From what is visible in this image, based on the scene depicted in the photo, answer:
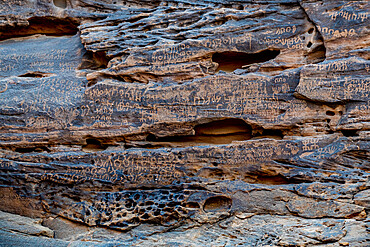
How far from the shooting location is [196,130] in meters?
5.57

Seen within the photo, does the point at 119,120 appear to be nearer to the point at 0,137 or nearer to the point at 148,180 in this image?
the point at 148,180

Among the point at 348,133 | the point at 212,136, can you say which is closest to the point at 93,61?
the point at 212,136

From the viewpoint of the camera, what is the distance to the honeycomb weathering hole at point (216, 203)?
4.96 meters

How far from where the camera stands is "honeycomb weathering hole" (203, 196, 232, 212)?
4958 mm

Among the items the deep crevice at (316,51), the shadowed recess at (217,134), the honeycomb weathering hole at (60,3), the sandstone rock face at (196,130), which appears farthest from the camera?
the honeycomb weathering hole at (60,3)

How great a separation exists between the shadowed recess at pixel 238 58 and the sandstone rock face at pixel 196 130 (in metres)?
0.02

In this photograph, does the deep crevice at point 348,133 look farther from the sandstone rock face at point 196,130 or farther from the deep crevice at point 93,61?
the deep crevice at point 93,61

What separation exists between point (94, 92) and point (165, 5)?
198 centimetres

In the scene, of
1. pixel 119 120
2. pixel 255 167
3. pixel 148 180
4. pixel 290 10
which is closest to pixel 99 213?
pixel 148 180

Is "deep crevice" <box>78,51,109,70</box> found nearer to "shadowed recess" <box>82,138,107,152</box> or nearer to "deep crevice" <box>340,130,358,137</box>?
"shadowed recess" <box>82,138,107,152</box>

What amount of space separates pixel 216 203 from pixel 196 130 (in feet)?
3.90

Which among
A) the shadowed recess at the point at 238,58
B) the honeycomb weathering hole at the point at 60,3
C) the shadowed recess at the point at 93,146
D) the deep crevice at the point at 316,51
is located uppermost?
the honeycomb weathering hole at the point at 60,3

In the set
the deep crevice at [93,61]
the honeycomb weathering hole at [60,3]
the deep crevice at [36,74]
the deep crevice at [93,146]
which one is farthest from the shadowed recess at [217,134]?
the honeycomb weathering hole at [60,3]

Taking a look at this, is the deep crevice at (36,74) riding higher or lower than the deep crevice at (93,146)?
higher
